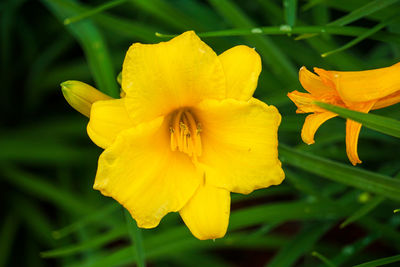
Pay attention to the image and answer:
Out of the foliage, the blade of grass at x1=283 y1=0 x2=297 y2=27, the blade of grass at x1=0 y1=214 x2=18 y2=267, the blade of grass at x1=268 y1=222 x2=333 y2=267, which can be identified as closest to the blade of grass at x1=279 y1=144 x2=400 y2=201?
the foliage

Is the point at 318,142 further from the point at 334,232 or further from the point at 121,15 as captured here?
the point at 121,15

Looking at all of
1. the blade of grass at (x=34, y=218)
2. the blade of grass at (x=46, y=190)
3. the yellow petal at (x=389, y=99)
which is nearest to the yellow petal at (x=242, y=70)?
the yellow petal at (x=389, y=99)

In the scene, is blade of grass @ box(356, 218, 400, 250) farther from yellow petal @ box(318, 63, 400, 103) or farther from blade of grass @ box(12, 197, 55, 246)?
blade of grass @ box(12, 197, 55, 246)

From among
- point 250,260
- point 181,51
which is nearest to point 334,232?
point 250,260

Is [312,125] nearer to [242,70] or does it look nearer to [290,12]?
[242,70]

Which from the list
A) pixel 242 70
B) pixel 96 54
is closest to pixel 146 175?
pixel 242 70
